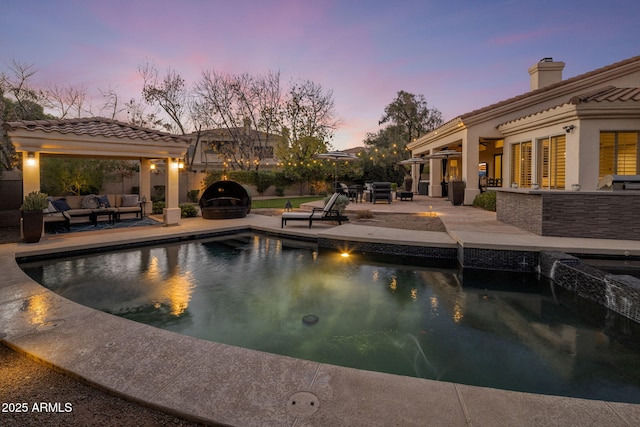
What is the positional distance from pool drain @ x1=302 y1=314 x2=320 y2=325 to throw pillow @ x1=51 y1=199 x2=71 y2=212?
391 inches

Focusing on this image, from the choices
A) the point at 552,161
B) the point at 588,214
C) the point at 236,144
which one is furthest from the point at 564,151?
the point at 236,144

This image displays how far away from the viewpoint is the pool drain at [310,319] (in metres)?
4.68

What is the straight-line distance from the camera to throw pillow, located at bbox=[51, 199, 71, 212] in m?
11.0

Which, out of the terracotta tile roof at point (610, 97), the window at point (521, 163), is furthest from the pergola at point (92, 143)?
the window at point (521, 163)

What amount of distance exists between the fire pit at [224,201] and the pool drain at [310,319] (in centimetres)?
874

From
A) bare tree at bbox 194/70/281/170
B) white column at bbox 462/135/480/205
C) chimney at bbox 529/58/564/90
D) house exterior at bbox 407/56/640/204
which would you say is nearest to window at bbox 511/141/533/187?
house exterior at bbox 407/56/640/204

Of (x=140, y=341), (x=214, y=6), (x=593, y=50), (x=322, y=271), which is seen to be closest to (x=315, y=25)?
(x=214, y=6)

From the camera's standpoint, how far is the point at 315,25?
57.6 feet

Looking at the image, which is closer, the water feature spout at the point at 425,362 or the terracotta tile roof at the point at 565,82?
the water feature spout at the point at 425,362

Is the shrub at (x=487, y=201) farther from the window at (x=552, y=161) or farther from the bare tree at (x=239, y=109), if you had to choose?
the bare tree at (x=239, y=109)

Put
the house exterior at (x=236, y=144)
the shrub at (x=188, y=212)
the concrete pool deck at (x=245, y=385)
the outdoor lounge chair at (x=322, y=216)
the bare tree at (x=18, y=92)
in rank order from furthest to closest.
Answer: the house exterior at (x=236, y=144) < the bare tree at (x=18, y=92) < the shrub at (x=188, y=212) < the outdoor lounge chair at (x=322, y=216) < the concrete pool deck at (x=245, y=385)

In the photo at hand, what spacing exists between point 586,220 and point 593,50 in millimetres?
19026

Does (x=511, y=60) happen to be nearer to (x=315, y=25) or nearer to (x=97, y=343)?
(x=315, y=25)

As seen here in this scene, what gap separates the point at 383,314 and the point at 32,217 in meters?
8.66
